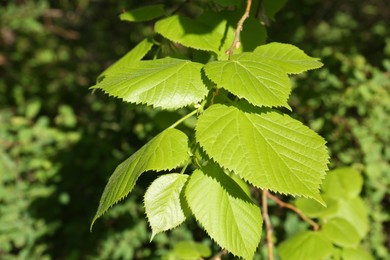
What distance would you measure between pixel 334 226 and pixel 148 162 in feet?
3.21

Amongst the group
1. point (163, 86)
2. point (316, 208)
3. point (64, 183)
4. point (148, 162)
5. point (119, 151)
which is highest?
point (163, 86)

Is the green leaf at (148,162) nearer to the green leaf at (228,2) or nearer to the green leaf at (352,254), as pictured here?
the green leaf at (228,2)

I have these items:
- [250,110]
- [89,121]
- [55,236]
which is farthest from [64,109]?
[250,110]

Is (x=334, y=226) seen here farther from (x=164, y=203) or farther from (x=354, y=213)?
(x=164, y=203)

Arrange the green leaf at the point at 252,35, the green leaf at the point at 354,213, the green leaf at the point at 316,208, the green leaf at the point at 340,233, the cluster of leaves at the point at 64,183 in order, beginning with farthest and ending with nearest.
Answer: the cluster of leaves at the point at 64,183 → the green leaf at the point at 354,213 → the green leaf at the point at 316,208 → the green leaf at the point at 340,233 → the green leaf at the point at 252,35

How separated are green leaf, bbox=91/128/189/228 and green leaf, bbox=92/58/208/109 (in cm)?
9

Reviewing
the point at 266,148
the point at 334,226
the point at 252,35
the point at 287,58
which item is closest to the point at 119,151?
the point at 334,226

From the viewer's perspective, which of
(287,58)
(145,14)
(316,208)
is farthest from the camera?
(316,208)

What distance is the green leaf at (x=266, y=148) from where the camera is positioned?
91 centimetres

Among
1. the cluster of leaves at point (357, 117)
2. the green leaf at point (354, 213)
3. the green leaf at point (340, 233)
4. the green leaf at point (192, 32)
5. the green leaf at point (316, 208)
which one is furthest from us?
the cluster of leaves at point (357, 117)

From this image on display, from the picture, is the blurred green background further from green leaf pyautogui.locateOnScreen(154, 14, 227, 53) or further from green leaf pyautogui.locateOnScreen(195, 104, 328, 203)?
green leaf pyautogui.locateOnScreen(195, 104, 328, 203)

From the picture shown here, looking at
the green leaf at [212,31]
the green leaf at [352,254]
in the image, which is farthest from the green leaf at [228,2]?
the green leaf at [352,254]

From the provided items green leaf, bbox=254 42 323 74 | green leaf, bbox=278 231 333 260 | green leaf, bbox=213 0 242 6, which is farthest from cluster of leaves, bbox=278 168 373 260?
green leaf, bbox=213 0 242 6

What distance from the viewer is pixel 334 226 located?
169 centimetres
